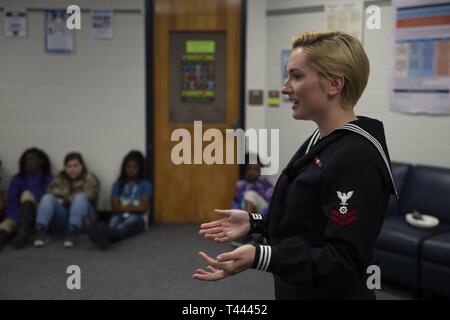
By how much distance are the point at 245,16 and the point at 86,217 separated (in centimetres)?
211

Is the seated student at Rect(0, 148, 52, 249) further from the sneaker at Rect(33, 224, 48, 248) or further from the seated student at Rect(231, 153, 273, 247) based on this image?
the seated student at Rect(231, 153, 273, 247)

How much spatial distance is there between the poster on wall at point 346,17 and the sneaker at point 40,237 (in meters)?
2.66

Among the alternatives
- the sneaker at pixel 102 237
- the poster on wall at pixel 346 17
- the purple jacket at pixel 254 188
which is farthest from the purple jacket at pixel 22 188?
the poster on wall at pixel 346 17

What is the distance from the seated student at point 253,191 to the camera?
3.98 metres

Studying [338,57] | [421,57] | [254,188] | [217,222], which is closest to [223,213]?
[217,222]

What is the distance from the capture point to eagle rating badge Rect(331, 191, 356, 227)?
1.06m

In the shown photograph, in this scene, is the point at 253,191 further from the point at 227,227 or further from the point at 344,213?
the point at 344,213

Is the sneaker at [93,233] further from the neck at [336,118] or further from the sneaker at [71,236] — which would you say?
the neck at [336,118]

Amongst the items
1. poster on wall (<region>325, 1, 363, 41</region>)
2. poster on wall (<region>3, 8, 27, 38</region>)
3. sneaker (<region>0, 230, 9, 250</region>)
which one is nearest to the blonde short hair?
poster on wall (<region>325, 1, 363, 41</region>)

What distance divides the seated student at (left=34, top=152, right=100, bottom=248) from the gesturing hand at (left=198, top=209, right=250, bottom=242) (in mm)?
2804

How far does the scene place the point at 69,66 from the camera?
445 cm

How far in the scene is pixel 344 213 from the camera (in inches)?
41.8

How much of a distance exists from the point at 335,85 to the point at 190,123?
337cm
